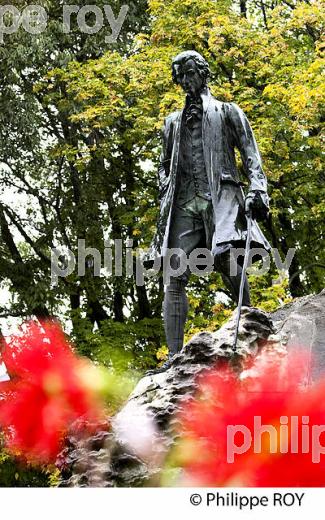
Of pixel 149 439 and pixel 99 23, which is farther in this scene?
pixel 99 23

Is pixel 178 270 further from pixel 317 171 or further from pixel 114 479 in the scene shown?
pixel 317 171

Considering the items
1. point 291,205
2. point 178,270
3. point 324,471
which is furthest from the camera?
point 291,205

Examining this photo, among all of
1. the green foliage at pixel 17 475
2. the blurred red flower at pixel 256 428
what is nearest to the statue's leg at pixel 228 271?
the blurred red flower at pixel 256 428

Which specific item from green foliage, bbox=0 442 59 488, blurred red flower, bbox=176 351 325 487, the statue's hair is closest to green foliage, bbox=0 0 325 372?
green foliage, bbox=0 442 59 488

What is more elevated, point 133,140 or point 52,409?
point 133,140

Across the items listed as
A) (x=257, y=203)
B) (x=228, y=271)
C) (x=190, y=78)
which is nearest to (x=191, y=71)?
(x=190, y=78)

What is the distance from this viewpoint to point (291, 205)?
15.9 m

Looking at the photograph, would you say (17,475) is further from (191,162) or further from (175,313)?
(191,162)

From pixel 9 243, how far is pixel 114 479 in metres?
12.0

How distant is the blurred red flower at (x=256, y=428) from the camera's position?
5.48 meters

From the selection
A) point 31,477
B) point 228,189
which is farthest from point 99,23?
point 228,189

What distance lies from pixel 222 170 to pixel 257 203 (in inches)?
14.2

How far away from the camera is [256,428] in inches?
221

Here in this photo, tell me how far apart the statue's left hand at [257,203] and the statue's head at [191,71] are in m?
0.93
